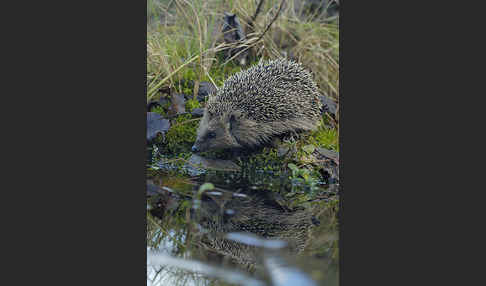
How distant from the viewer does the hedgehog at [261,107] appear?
20.1 ft

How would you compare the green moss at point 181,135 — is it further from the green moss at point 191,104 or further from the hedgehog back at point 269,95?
the hedgehog back at point 269,95

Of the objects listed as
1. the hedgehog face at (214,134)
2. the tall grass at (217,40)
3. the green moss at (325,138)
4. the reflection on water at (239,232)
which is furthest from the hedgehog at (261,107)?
the reflection on water at (239,232)

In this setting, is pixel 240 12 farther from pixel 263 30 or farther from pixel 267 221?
pixel 267 221

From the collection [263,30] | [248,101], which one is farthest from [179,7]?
[248,101]

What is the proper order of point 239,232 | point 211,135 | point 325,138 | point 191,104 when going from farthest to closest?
point 191,104 < point 211,135 < point 325,138 < point 239,232

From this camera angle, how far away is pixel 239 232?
4898 mm

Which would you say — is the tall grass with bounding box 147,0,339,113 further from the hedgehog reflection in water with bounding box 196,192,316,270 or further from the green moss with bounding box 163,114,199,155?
the hedgehog reflection in water with bounding box 196,192,316,270

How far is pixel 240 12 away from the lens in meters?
6.29

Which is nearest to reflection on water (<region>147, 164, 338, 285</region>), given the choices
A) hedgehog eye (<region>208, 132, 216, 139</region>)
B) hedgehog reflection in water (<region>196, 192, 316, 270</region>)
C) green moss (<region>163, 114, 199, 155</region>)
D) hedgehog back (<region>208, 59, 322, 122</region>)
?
hedgehog reflection in water (<region>196, 192, 316, 270</region>)

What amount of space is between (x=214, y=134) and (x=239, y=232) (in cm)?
163

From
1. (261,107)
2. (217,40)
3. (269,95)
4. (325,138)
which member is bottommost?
(325,138)

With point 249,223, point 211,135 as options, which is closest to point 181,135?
point 211,135

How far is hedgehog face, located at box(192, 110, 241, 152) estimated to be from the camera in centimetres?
603

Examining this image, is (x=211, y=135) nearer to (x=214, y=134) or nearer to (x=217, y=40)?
(x=214, y=134)
